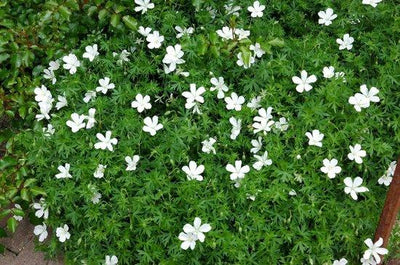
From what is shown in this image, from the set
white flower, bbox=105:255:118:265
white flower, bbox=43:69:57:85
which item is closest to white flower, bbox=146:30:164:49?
white flower, bbox=43:69:57:85

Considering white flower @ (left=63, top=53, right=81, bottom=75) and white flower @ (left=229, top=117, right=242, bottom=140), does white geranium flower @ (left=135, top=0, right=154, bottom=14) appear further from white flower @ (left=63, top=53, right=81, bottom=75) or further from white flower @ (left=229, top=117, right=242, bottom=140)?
white flower @ (left=229, top=117, right=242, bottom=140)

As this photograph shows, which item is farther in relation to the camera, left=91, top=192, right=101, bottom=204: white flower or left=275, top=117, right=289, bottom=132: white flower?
left=275, top=117, right=289, bottom=132: white flower

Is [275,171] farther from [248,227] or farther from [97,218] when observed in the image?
[97,218]

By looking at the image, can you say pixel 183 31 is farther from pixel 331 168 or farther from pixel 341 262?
pixel 341 262

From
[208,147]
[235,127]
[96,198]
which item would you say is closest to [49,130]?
[96,198]

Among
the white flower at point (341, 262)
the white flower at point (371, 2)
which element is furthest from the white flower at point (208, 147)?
the white flower at point (371, 2)

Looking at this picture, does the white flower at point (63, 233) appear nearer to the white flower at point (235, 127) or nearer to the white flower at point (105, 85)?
the white flower at point (105, 85)

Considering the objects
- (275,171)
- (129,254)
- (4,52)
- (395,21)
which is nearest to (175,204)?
(129,254)
